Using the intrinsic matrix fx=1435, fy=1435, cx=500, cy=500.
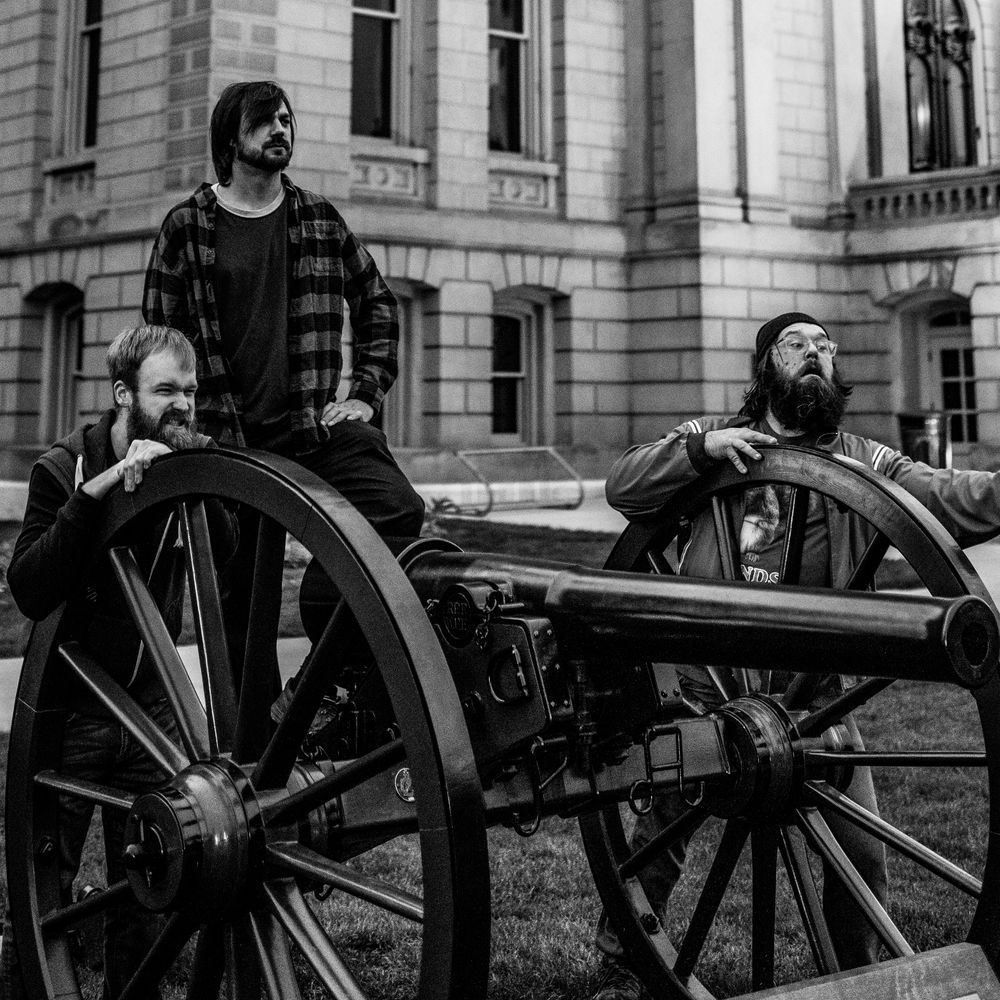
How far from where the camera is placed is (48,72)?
1973 cm

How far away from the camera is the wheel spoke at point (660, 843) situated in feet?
11.1

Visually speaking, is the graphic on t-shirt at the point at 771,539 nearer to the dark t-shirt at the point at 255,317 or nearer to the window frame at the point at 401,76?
the dark t-shirt at the point at 255,317

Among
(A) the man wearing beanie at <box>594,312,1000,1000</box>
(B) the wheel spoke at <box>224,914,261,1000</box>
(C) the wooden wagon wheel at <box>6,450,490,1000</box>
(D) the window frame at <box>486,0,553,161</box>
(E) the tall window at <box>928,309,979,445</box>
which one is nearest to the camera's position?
(C) the wooden wagon wheel at <box>6,450,490,1000</box>

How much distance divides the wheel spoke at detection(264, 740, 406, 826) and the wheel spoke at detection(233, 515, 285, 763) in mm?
152

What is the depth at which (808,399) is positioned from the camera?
3.82 metres

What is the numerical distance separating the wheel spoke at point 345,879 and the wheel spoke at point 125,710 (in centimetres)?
39

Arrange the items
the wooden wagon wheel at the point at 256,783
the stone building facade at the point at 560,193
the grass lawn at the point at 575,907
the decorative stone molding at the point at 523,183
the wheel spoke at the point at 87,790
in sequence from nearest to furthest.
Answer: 1. the wooden wagon wheel at the point at 256,783
2. the wheel spoke at the point at 87,790
3. the grass lawn at the point at 575,907
4. the stone building facade at the point at 560,193
5. the decorative stone molding at the point at 523,183

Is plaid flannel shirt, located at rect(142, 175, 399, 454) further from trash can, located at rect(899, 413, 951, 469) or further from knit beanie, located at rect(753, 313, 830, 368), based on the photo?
trash can, located at rect(899, 413, 951, 469)

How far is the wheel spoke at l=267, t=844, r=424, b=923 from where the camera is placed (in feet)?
7.85

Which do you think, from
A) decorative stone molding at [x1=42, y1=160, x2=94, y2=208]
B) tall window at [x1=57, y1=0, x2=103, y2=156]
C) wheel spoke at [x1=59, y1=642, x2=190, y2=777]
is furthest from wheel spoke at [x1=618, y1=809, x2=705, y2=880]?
tall window at [x1=57, y1=0, x2=103, y2=156]

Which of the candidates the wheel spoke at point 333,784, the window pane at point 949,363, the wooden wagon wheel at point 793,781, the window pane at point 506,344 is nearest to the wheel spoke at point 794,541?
the wooden wagon wheel at point 793,781

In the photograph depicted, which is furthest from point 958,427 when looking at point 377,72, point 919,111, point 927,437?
point 377,72

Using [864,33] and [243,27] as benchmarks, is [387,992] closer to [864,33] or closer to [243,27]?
[243,27]

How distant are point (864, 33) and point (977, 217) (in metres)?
3.58
